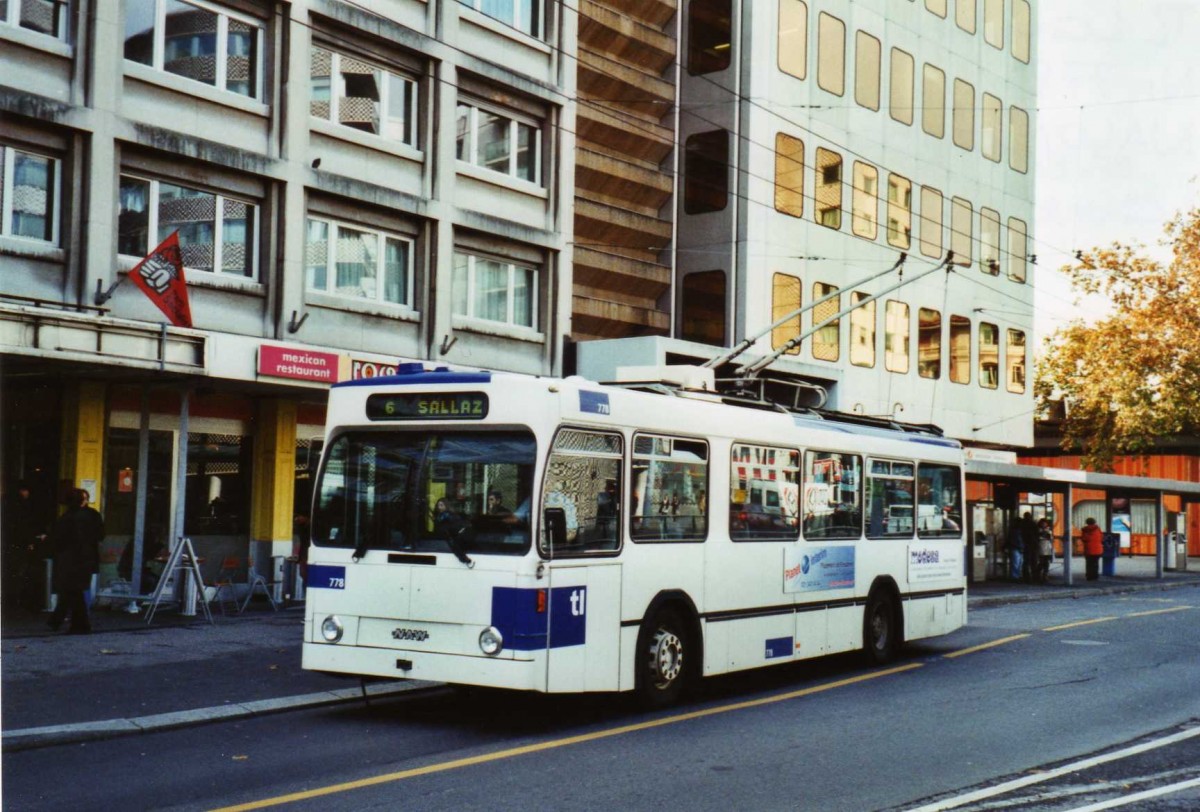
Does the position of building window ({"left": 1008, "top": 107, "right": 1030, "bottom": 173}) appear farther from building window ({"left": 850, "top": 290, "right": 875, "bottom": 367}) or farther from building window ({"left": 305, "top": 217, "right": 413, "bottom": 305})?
building window ({"left": 305, "top": 217, "right": 413, "bottom": 305})

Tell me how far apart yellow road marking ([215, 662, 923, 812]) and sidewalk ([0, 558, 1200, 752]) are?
2.69 meters

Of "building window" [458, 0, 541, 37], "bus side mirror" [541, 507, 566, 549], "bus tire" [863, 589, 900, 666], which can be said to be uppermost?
"building window" [458, 0, 541, 37]

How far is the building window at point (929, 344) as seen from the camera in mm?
38375

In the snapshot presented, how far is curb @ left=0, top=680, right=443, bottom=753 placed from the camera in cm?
984

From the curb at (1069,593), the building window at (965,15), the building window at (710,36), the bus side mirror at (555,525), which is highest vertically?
the building window at (965,15)

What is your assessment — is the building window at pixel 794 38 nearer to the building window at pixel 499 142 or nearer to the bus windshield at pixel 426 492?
the building window at pixel 499 142

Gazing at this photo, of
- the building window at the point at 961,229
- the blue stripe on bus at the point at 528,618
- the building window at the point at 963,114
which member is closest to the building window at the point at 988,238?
the building window at the point at 961,229

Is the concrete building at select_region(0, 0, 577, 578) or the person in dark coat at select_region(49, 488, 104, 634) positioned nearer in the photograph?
the person in dark coat at select_region(49, 488, 104, 634)

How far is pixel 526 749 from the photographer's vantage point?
9.91 metres

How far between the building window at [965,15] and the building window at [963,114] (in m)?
1.69

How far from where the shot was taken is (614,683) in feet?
36.5

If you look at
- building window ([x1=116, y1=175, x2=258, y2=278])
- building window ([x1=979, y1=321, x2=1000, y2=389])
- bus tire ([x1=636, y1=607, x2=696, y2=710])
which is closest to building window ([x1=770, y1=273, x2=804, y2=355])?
building window ([x1=979, y1=321, x2=1000, y2=389])

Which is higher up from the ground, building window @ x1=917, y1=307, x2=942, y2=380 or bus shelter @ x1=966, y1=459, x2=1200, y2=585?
building window @ x1=917, y1=307, x2=942, y2=380

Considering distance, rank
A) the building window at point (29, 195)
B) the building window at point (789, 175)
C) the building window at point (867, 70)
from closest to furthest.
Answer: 1. the building window at point (29, 195)
2. the building window at point (789, 175)
3. the building window at point (867, 70)
